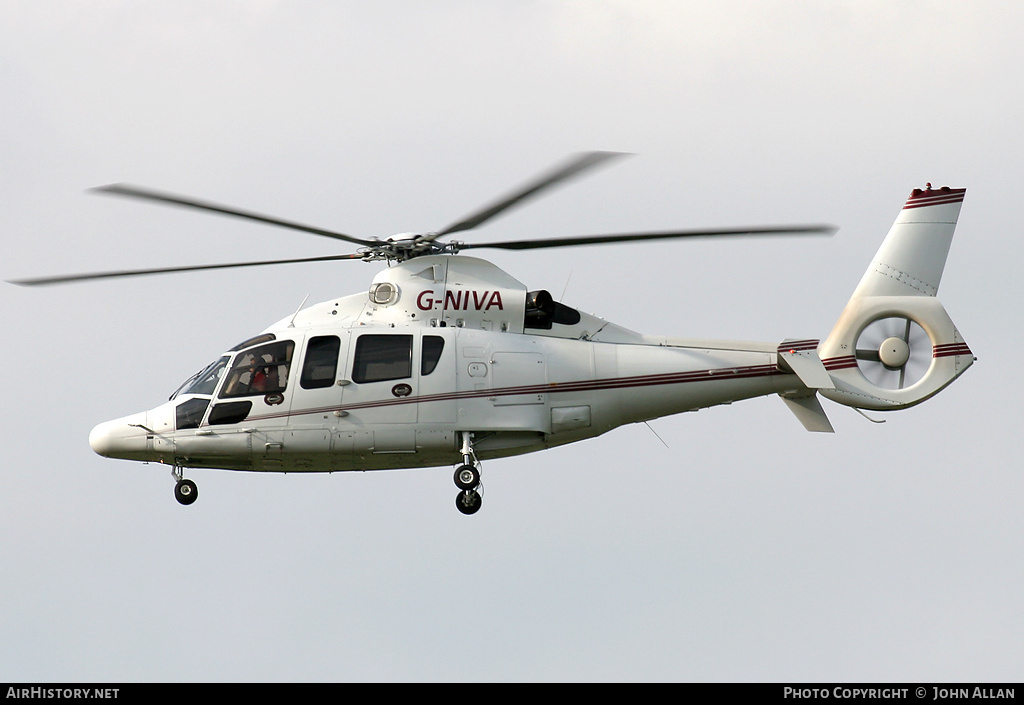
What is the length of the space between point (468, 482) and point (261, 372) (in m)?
3.97

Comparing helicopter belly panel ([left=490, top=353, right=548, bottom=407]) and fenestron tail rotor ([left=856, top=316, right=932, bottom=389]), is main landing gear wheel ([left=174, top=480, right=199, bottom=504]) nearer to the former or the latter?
helicopter belly panel ([left=490, top=353, right=548, bottom=407])

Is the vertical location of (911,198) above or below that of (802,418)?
above

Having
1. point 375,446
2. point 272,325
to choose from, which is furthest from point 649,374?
point 272,325

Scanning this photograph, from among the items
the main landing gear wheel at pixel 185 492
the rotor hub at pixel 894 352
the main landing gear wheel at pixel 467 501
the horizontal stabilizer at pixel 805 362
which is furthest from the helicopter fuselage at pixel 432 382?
the rotor hub at pixel 894 352

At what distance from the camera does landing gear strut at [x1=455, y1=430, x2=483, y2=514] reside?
24188 mm

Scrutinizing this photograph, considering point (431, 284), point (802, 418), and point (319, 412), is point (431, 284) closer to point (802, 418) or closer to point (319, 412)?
point (319, 412)

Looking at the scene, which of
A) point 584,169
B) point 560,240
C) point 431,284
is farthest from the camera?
point 431,284

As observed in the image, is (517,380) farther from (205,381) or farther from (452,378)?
(205,381)

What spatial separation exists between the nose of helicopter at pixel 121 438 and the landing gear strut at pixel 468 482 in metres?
5.43

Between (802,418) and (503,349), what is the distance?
5306 mm

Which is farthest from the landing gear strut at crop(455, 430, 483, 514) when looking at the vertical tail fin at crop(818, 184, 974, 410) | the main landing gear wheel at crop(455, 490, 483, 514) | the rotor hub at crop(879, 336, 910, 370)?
the rotor hub at crop(879, 336, 910, 370)

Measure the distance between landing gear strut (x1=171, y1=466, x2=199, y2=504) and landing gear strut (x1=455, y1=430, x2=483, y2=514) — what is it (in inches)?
180

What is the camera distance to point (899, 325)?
25.8 metres

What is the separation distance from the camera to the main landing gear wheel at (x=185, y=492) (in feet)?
82.5
